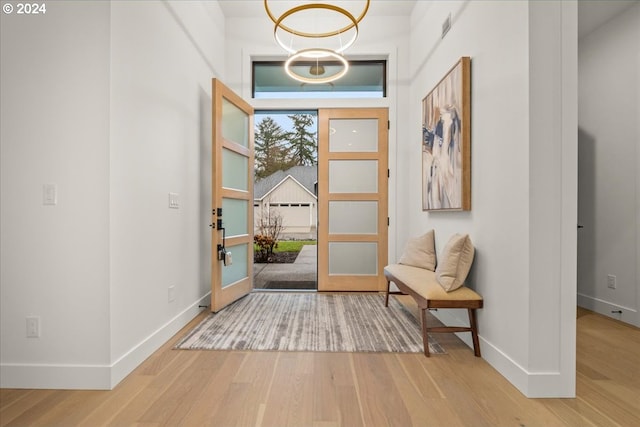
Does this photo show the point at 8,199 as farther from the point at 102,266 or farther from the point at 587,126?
the point at 587,126

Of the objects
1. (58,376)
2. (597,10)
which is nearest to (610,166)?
(597,10)

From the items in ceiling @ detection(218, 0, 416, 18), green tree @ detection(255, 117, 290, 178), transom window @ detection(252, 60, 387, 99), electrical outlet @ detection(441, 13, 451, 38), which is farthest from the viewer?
green tree @ detection(255, 117, 290, 178)

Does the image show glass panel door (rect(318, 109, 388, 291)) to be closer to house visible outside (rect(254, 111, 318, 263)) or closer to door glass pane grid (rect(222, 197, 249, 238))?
door glass pane grid (rect(222, 197, 249, 238))

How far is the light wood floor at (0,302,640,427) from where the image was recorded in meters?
1.58

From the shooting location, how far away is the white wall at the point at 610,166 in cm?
305

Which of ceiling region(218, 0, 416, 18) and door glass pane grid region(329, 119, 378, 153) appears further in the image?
door glass pane grid region(329, 119, 378, 153)

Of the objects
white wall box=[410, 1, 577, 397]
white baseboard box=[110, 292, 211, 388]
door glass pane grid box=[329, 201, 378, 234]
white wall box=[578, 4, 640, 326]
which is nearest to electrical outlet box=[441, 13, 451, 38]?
white wall box=[410, 1, 577, 397]

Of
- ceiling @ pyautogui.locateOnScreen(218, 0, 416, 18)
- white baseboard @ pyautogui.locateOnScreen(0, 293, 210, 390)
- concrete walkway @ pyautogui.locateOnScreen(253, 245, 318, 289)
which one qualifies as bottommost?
concrete walkway @ pyautogui.locateOnScreen(253, 245, 318, 289)

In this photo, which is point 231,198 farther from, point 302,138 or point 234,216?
point 302,138

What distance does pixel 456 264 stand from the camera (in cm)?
234

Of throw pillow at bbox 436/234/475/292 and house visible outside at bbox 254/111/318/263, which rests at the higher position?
house visible outside at bbox 254/111/318/263

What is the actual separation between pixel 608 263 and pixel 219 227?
153 inches

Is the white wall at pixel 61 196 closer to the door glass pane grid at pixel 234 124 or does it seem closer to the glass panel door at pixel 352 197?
Answer: the door glass pane grid at pixel 234 124

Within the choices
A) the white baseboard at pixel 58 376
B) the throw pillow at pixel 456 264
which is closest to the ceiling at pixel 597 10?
the throw pillow at pixel 456 264
